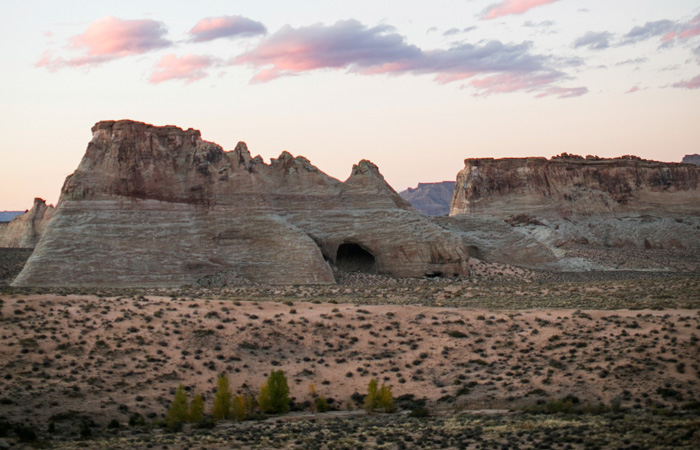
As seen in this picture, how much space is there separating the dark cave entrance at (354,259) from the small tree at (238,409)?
28.4 meters

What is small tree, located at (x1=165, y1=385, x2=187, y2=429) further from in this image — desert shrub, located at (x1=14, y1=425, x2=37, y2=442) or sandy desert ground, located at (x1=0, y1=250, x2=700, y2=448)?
desert shrub, located at (x1=14, y1=425, x2=37, y2=442)

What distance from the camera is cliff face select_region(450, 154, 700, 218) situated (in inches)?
3607

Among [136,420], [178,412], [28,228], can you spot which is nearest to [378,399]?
[178,412]

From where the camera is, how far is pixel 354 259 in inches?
2191

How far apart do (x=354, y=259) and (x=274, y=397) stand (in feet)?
99.1

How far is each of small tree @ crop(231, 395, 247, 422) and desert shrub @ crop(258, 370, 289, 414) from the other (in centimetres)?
91

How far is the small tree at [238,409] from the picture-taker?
24.5m

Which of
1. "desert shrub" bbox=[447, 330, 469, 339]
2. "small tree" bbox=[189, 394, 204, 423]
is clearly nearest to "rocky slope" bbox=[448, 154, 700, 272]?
"desert shrub" bbox=[447, 330, 469, 339]

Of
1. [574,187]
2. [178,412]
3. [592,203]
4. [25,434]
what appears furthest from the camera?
[574,187]

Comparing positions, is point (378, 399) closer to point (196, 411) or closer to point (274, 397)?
point (274, 397)

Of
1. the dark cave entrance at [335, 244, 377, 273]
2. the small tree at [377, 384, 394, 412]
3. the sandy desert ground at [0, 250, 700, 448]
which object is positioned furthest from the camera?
the dark cave entrance at [335, 244, 377, 273]

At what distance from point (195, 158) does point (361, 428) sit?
30.7 meters

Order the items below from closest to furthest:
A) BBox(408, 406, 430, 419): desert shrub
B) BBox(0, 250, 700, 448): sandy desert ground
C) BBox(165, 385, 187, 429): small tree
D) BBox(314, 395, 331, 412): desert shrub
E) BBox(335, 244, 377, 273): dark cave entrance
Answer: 1. BBox(0, 250, 700, 448): sandy desert ground
2. BBox(165, 385, 187, 429): small tree
3. BBox(408, 406, 430, 419): desert shrub
4. BBox(314, 395, 331, 412): desert shrub
5. BBox(335, 244, 377, 273): dark cave entrance

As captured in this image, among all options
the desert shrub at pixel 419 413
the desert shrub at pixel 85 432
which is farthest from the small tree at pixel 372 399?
the desert shrub at pixel 85 432
